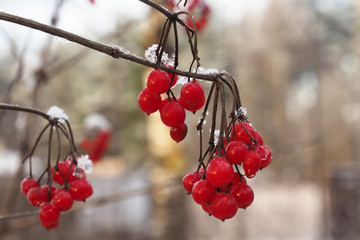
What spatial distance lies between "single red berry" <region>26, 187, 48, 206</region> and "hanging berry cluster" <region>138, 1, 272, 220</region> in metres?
0.31

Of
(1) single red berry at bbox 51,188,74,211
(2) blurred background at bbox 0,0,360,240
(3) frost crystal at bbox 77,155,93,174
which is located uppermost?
(2) blurred background at bbox 0,0,360,240

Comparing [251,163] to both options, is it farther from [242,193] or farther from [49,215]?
[49,215]

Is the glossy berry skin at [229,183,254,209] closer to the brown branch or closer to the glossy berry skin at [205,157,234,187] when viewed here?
the glossy berry skin at [205,157,234,187]

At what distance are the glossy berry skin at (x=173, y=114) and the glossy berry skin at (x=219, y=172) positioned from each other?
3.2 inches

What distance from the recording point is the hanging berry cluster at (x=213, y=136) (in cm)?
59

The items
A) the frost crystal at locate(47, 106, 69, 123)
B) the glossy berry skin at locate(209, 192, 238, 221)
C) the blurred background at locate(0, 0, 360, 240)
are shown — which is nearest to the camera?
the glossy berry skin at locate(209, 192, 238, 221)

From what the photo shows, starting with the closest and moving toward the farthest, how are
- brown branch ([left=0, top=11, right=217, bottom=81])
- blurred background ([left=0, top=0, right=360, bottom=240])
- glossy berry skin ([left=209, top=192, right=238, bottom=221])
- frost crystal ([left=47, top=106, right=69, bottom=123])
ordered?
brown branch ([left=0, top=11, right=217, bottom=81]) < glossy berry skin ([left=209, top=192, right=238, bottom=221]) < frost crystal ([left=47, top=106, right=69, bottom=123]) < blurred background ([left=0, top=0, right=360, bottom=240])

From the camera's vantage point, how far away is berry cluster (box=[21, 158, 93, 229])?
0.75 m

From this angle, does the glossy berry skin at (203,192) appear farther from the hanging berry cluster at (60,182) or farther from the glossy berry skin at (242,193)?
the hanging berry cluster at (60,182)

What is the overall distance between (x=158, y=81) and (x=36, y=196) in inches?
14.2

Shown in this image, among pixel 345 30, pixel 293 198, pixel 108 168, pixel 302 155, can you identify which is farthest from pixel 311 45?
pixel 108 168

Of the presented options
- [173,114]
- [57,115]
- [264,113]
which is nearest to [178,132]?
[173,114]

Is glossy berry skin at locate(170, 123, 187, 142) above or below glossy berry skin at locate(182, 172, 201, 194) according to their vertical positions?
above

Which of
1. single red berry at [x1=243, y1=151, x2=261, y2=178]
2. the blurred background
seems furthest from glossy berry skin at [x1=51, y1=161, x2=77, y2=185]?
the blurred background
